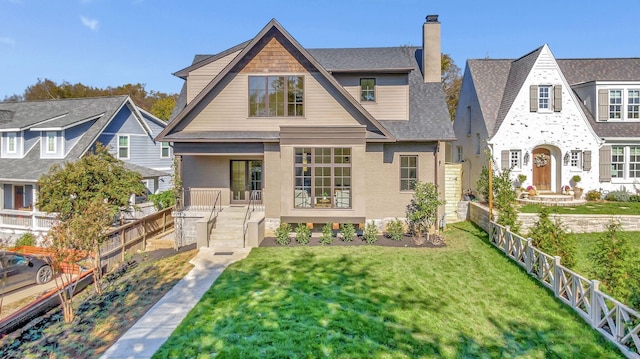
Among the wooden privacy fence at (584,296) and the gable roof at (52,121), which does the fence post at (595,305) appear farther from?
the gable roof at (52,121)

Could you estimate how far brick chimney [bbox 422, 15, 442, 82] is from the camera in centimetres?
1833

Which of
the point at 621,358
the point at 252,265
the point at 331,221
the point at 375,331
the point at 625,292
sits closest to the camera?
the point at 621,358

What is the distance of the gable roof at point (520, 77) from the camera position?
20812mm

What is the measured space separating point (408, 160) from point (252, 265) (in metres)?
8.65

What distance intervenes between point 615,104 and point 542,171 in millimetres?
6344

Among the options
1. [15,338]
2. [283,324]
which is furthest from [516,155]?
[15,338]

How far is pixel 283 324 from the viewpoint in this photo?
771 cm

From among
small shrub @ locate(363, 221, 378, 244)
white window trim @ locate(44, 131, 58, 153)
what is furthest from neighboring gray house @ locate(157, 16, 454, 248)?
white window trim @ locate(44, 131, 58, 153)

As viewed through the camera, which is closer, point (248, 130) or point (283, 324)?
point (283, 324)

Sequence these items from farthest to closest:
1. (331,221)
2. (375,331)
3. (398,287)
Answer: (331,221)
(398,287)
(375,331)

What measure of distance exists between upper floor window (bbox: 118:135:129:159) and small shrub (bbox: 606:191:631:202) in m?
30.8

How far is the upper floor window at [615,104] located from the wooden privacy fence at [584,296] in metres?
15.0

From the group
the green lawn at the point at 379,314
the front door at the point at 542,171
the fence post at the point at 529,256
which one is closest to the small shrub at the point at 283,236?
the green lawn at the point at 379,314

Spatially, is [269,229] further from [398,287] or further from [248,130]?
[398,287]
